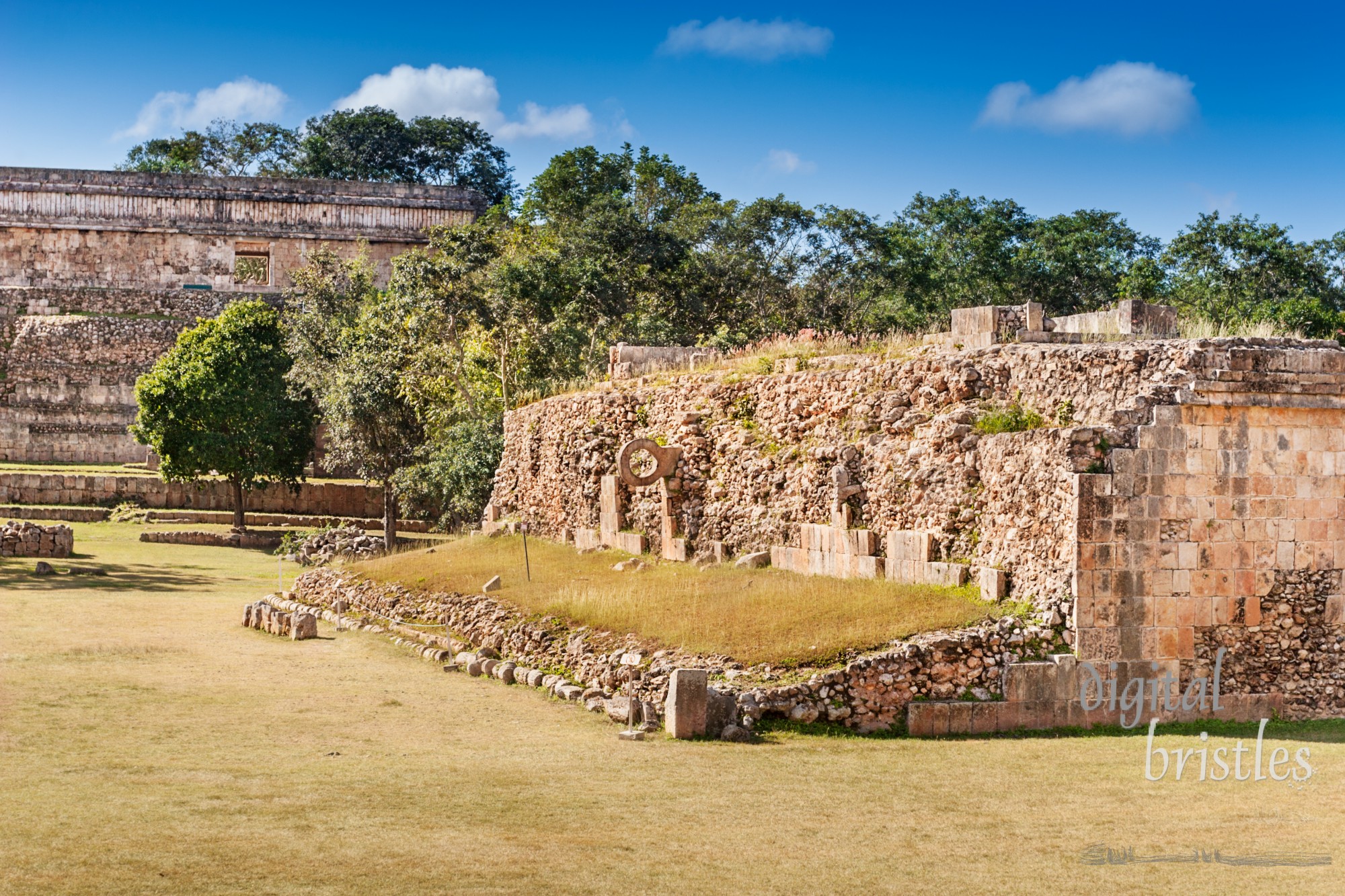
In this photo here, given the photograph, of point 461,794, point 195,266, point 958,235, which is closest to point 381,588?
point 461,794

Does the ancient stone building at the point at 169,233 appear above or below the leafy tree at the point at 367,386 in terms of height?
above

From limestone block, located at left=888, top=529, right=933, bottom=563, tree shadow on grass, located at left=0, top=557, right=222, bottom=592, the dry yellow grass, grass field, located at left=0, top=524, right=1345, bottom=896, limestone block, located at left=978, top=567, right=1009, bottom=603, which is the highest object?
limestone block, located at left=888, top=529, right=933, bottom=563

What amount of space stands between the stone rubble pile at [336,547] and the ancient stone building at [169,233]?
19575 millimetres

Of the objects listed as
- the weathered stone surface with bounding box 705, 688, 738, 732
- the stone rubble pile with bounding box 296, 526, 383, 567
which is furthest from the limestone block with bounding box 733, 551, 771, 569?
the stone rubble pile with bounding box 296, 526, 383, 567

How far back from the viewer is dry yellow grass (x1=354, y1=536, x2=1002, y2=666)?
12.1 meters

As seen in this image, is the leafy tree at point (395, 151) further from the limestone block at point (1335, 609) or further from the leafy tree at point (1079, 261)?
the limestone block at point (1335, 609)

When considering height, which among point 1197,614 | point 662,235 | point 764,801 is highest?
point 662,235

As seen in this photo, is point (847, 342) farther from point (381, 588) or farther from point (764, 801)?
point (764, 801)

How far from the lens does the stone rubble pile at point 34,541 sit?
982 inches

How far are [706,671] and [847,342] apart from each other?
663cm

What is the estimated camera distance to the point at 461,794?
9320 mm
